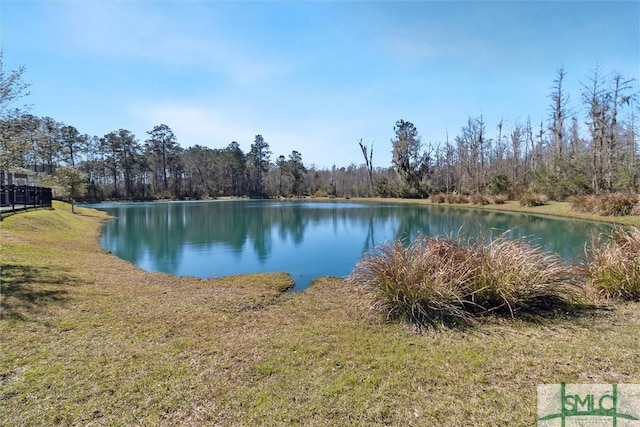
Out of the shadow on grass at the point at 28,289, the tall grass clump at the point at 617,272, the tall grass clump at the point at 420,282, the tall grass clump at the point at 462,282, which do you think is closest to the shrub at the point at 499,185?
the tall grass clump at the point at 617,272

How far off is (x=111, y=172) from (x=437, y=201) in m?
43.7

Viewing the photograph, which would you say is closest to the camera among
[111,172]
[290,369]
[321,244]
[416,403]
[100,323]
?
[416,403]

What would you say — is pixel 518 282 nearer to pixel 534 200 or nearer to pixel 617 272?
pixel 617 272

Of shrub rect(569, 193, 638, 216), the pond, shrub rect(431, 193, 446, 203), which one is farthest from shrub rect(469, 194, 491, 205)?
shrub rect(569, 193, 638, 216)

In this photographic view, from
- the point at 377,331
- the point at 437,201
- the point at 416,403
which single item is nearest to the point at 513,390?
the point at 416,403

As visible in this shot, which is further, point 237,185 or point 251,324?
point 237,185

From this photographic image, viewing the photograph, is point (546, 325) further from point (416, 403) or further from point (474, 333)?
point (416, 403)

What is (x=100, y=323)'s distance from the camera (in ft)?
13.1

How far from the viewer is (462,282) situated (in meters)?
4.06

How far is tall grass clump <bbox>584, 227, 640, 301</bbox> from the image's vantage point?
468 centimetres

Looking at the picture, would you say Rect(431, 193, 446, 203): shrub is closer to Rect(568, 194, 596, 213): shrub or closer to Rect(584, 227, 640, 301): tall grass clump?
Rect(568, 194, 596, 213): shrub

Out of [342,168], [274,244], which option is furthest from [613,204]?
[342,168]

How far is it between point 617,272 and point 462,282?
2488 millimetres

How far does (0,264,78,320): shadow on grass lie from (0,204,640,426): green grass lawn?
32mm
